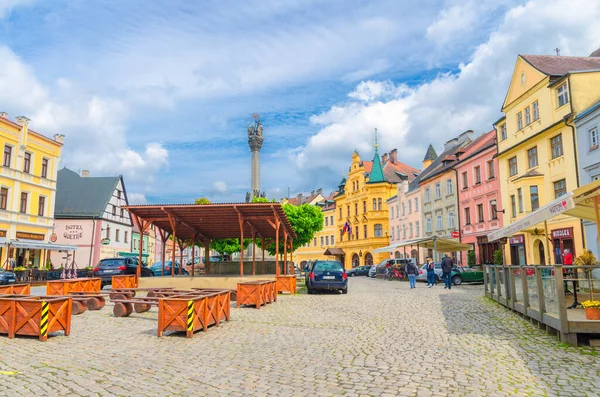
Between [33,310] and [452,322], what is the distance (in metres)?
9.44

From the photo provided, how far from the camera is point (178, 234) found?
26969 millimetres

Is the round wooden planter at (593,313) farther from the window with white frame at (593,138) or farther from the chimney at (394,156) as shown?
the chimney at (394,156)

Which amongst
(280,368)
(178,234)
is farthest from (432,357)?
(178,234)

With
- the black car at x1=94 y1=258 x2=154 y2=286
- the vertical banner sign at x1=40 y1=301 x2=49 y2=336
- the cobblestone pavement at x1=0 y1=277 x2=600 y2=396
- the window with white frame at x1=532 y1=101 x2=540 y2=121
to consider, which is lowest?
the cobblestone pavement at x1=0 y1=277 x2=600 y2=396

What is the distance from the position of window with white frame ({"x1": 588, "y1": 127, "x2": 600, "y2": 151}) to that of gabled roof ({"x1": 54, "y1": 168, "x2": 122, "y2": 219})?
4115 centimetres

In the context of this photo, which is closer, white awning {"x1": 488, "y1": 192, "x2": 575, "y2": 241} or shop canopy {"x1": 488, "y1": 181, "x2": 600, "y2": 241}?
shop canopy {"x1": 488, "y1": 181, "x2": 600, "y2": 241}

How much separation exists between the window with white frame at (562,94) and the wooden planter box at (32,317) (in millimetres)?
25801

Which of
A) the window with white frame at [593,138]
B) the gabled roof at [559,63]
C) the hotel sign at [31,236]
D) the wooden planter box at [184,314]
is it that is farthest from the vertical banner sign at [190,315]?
the hotel sign at [31,236]

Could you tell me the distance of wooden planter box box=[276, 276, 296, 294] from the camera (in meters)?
20.5

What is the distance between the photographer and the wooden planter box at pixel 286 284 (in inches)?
808

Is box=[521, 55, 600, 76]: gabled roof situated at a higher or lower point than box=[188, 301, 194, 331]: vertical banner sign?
higher

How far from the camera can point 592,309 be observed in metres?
8.27

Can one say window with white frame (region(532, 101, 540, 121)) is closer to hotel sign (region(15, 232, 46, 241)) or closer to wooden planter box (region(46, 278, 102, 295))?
wooden planter box (region(46, 278, 102, 295))


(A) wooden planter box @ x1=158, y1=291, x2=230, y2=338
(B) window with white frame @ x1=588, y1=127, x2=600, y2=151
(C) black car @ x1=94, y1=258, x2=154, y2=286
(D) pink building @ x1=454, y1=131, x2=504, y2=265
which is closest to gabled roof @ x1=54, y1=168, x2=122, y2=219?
(C) black car @ x1=94, y1=258, x2=154, y2=286
